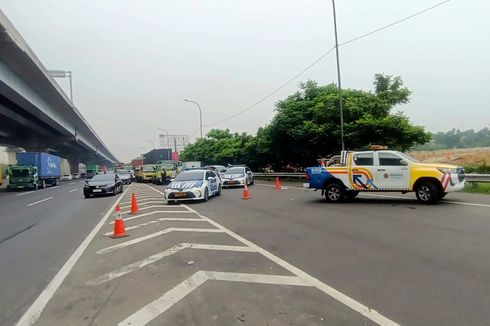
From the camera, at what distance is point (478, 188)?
17.3 m

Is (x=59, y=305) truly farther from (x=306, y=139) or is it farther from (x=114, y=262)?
(x=306, y=139)

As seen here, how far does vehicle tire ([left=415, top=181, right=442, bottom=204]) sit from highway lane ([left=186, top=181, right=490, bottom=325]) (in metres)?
0.33

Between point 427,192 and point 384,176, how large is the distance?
4.85 feet

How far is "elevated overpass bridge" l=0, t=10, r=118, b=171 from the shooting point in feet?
77.6

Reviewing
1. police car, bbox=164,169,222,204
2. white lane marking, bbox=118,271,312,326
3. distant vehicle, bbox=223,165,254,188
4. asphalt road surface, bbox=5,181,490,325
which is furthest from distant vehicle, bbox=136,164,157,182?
white lane marking, bbox=118,271,312,326

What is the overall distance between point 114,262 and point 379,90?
26267 mm

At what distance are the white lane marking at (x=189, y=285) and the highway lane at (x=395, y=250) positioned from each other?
22.0 inches

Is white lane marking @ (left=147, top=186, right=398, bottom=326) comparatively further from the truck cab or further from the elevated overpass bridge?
the elevated overpass bridge

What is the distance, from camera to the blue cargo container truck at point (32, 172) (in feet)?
119

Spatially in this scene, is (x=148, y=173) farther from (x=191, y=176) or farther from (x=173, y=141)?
(x=173, y=141)

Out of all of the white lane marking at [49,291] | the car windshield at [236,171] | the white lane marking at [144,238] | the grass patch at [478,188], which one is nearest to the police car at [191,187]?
the white lane marking at [144,238]

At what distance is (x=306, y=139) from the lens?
29.8 metres

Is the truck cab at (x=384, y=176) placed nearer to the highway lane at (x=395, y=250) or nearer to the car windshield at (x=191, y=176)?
the highway lane at (x=395, y=250)

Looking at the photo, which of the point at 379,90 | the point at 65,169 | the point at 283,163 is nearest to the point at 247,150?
the point at 283,163
